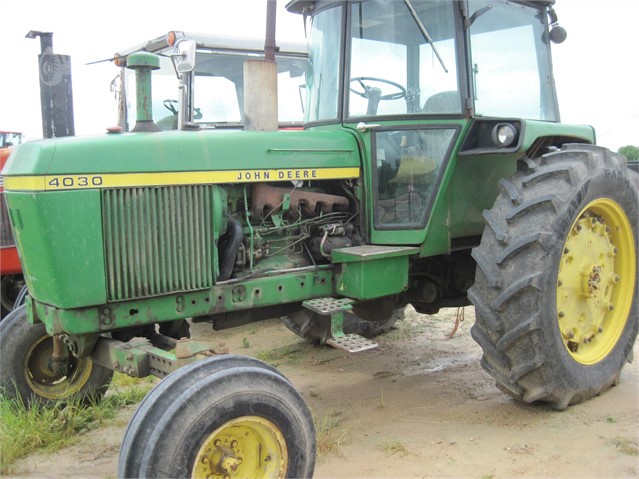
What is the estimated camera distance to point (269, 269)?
3.68 metres

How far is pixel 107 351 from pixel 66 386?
0.98 meters

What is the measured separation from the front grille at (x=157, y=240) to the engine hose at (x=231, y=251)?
12cm

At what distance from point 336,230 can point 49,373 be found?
1.97m

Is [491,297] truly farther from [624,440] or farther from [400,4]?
[400,4]

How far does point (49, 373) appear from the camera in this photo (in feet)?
13.4

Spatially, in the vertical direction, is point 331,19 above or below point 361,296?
above

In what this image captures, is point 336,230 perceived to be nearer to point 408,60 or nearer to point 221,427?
point 408,60

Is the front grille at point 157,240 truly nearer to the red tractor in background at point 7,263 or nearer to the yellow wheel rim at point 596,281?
the yellow wheel rim at point 596,281

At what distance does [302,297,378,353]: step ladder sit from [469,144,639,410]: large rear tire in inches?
25.8

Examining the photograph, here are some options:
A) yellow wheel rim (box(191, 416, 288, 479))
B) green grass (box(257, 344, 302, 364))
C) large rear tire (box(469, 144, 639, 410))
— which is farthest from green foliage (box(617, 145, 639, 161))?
yellow wheel rim (box(191, 416, 288, 479))

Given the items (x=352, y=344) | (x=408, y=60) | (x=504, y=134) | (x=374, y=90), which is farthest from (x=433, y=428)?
(x=408, y=60)

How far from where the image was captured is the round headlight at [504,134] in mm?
3742

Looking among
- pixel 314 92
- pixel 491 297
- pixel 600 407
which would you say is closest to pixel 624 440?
pixel 600 407

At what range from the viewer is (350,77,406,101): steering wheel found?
391 cm
